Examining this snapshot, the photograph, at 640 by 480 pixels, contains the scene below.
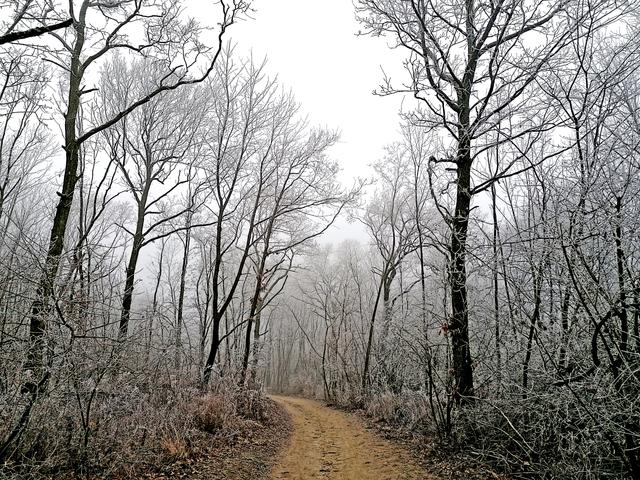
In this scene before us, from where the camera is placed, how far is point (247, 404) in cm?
987

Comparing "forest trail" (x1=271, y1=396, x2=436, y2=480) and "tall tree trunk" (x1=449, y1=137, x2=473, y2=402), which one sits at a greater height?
"tall tree trunk" (x1=449, y1=137, x2=473, y2=402)

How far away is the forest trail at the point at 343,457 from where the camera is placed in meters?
5.98

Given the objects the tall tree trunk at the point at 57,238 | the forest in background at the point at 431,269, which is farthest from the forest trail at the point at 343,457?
the tall tree trunk at the point at 57,238

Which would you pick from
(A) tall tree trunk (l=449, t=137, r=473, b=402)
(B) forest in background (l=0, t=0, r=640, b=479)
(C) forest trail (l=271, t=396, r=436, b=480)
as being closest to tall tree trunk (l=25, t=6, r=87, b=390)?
(B) forest in background (l=0, t=0, r=640, b=479)

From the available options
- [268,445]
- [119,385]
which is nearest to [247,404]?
[268,445]

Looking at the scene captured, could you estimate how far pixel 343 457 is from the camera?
7102 millimetres

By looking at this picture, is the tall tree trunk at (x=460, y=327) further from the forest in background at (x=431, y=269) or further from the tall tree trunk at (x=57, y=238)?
the tall tree trunk at (x=57, y=238)

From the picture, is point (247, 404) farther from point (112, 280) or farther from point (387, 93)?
point (387, 93)

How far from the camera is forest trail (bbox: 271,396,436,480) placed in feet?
19.6

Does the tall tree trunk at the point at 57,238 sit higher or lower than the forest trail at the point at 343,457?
higher

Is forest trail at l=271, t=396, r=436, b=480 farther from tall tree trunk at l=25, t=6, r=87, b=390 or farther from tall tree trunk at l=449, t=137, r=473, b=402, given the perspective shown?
tall tree trunk at l=25, t=6, r=87, b=390

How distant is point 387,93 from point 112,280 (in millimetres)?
6027

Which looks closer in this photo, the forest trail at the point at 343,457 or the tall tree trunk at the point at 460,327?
the forest trail at the point at 343,457

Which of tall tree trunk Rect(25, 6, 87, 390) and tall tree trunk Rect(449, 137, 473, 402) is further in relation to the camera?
tall tree trunk Rect(449, 137, 473, 402)
